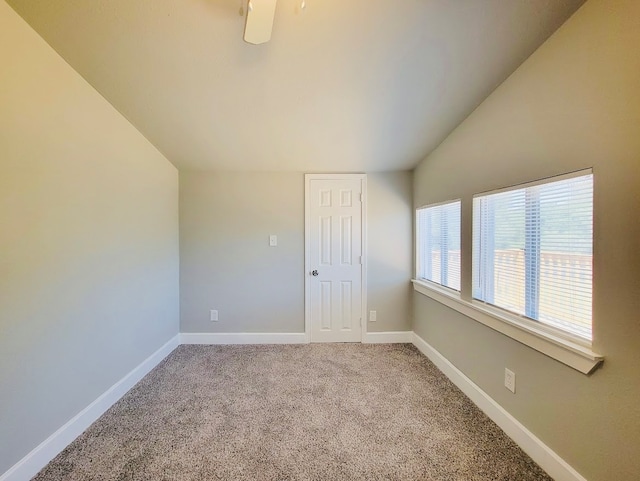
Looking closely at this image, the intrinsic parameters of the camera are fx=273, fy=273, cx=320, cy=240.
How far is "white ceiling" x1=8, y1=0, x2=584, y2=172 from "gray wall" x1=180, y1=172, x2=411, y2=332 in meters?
0.75

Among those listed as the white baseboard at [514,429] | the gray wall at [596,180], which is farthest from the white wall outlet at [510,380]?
the white baseboard at [514,429]

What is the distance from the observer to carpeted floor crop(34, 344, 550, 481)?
1.50 meters

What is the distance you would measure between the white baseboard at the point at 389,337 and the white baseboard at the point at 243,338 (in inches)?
30.2

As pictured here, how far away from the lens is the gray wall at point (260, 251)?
10.5 ft

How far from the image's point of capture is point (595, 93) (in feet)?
4.14

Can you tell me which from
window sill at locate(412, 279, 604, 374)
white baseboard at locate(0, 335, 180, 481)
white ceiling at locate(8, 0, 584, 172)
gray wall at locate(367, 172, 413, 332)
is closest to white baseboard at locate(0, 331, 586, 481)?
white baseboard at locate(0, 335, 180, 481)

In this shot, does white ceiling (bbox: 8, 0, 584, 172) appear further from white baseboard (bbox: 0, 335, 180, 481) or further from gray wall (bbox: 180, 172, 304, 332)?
white baseboard (bbox: 0, 335, 180, 481)

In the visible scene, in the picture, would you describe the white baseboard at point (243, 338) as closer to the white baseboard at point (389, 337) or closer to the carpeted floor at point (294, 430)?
the carpeted floor at point (294, 430)

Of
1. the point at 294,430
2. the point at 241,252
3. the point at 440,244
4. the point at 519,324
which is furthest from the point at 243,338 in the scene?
the point at 519,324

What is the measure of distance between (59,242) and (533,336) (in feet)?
9.46

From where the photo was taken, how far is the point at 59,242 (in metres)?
1.68

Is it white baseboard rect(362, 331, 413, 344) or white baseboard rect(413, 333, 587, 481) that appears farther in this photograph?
white baseboard rect(362, 331, 413, 344)

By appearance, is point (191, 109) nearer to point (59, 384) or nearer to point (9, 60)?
point (9, 60)

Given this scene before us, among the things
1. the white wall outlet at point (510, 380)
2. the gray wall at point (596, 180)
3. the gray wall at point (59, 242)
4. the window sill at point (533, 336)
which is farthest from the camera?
the white wall outlet at point (510, 380)
